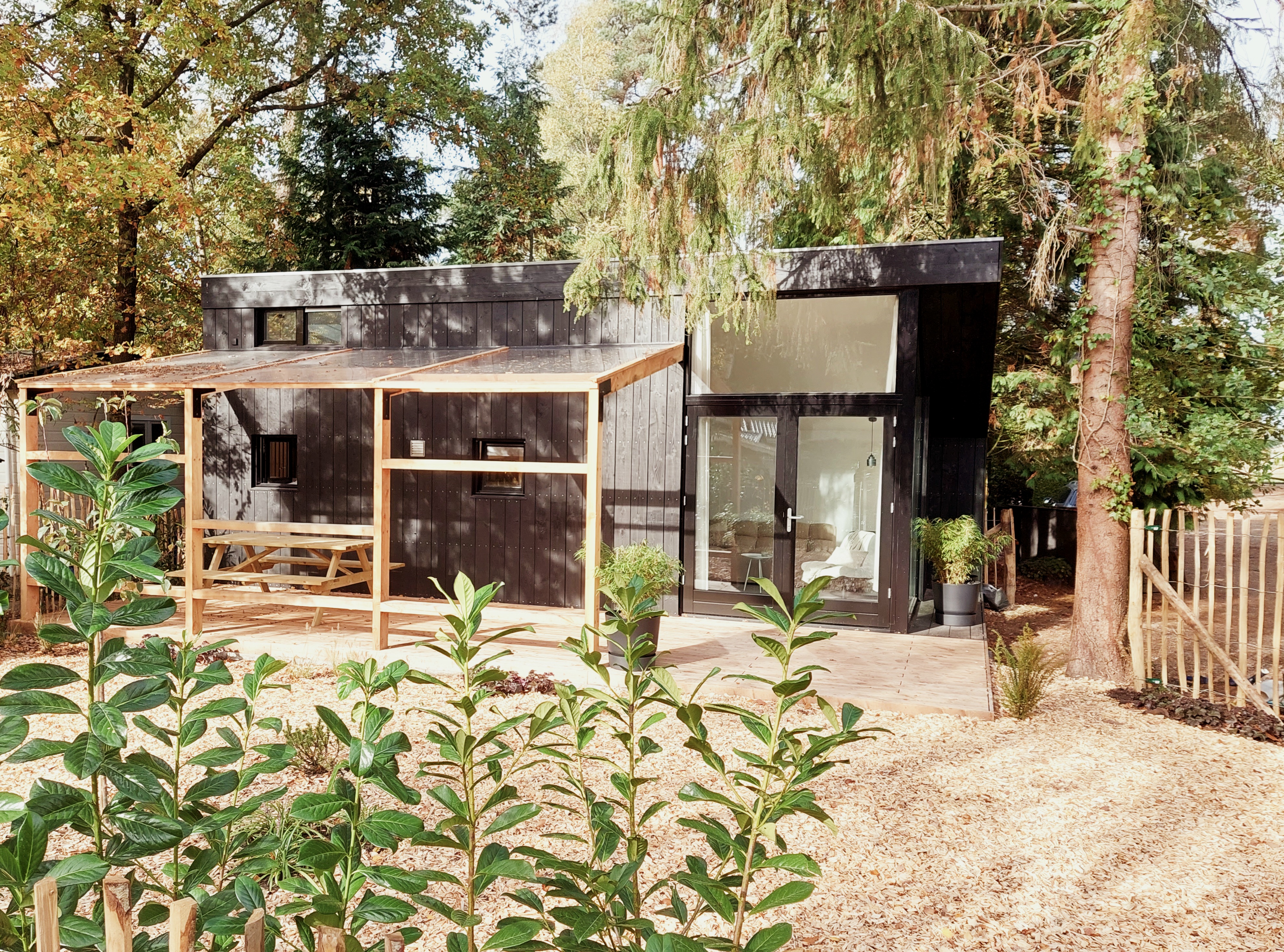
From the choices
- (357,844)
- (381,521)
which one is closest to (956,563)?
(381,521)

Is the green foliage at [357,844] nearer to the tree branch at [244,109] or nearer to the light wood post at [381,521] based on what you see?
the light wood post at [381,521]

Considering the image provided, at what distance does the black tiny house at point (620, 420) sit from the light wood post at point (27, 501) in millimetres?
448

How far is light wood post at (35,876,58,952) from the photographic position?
3.49ft

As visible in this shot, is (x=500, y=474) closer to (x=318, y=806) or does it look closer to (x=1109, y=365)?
(x=1109, y=365)

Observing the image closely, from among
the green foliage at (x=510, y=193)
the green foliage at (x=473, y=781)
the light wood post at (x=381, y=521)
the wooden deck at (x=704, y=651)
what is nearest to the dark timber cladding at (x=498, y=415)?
the wooden deck at (x=704, y=651)

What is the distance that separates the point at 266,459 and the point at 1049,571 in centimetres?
1164

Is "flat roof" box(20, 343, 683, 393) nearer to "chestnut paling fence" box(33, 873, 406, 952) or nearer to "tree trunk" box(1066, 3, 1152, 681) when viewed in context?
"tree trunk" box(1066, 3, 1152, 681)

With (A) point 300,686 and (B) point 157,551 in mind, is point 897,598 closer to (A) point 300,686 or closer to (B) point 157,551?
(A) point 300,686

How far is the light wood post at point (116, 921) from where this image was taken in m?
1.08

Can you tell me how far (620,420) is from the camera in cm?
888

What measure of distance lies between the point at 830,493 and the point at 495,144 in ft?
30.8

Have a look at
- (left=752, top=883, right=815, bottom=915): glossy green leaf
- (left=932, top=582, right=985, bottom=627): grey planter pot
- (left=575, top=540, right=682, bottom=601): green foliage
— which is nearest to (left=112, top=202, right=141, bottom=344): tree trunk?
(left=575, top=540, right=682, bottom=601): green foliage

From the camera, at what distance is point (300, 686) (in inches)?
241

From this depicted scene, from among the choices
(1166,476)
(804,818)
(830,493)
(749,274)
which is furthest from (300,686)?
(1166,476)
